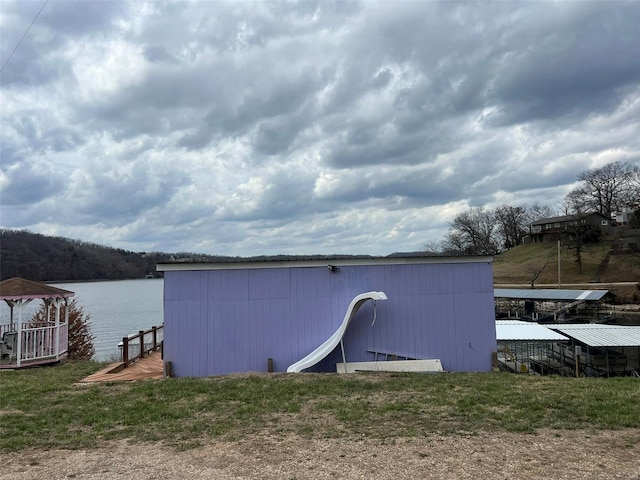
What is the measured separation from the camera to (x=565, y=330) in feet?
68.7

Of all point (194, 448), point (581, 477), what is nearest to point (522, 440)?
point (581, 477)

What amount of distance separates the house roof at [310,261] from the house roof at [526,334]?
9069mm

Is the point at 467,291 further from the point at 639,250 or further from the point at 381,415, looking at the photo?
the point at 639,250

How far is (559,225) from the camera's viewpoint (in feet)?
270

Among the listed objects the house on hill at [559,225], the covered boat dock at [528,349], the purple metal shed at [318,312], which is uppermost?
the house on hill at [559,225]

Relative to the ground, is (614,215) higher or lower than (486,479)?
higher

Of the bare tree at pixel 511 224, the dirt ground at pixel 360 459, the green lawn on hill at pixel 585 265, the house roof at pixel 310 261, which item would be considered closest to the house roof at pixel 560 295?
the green lawn on hill at pixel 585 265

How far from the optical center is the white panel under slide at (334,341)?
33.9 feet

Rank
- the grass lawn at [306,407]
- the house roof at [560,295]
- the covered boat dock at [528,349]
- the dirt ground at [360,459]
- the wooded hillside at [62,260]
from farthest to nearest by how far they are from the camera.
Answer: the wooded hillside at [62,260] → the house roof at [560,295] → the covered boat dock at [528,349] → the grass lawn at [306,407] → the dirt ground at [360,459]

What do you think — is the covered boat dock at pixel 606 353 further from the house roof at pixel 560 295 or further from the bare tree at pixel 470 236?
the bare tree at pixel 470 236

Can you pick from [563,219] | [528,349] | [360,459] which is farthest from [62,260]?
[563,219]

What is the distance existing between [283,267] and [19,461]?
6733mm

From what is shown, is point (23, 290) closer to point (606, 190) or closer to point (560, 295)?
point (560, 295)

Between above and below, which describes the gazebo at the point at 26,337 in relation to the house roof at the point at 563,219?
below
